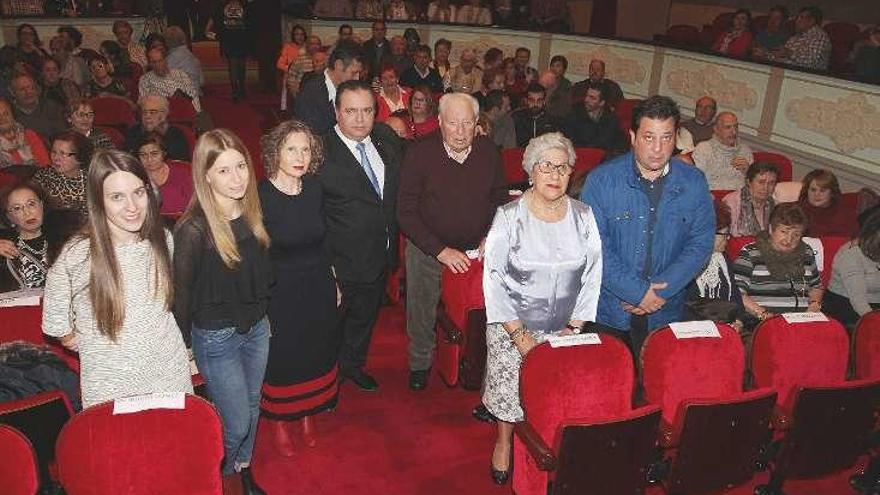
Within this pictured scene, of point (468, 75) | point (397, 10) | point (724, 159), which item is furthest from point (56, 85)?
point (724, 159)

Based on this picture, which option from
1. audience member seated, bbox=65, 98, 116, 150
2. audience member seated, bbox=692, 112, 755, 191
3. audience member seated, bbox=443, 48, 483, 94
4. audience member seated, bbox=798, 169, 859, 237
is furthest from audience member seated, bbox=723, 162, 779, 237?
audience member seated, bbox=443, 48, 483, 94

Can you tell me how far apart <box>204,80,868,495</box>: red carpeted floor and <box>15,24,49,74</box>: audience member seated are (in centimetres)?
622

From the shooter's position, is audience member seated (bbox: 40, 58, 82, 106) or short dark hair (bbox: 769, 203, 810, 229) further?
audience member seated (bbox: 40, 58, 82, 106)

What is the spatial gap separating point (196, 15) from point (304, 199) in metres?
Result: 11.9

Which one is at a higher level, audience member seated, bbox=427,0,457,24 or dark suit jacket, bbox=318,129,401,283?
audience member seated, bbox=427,0,457,24

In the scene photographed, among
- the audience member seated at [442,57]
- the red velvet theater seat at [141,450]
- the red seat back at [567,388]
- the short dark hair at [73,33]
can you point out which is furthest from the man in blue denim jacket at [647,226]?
the short dark hair at [73,33]

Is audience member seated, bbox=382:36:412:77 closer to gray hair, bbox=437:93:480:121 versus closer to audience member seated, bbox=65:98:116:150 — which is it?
audience member seated, bbox=65:98:116:150

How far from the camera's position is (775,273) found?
3.65 m

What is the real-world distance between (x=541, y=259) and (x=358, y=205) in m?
0.97

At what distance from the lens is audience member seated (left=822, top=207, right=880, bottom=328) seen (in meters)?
3.61

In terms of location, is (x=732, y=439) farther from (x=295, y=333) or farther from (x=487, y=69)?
(x=487, y=69)

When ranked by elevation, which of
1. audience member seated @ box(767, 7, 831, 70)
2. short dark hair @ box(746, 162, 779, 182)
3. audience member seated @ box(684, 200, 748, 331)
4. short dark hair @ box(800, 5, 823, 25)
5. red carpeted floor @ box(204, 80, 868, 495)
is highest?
short dark hair @ box(800, 5, 823, 25)

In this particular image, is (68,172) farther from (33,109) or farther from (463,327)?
(463,327)

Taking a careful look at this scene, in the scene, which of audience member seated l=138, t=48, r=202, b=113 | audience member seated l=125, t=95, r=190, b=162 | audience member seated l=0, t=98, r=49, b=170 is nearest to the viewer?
audience member seated l=0, t=98, r=49, b=170
